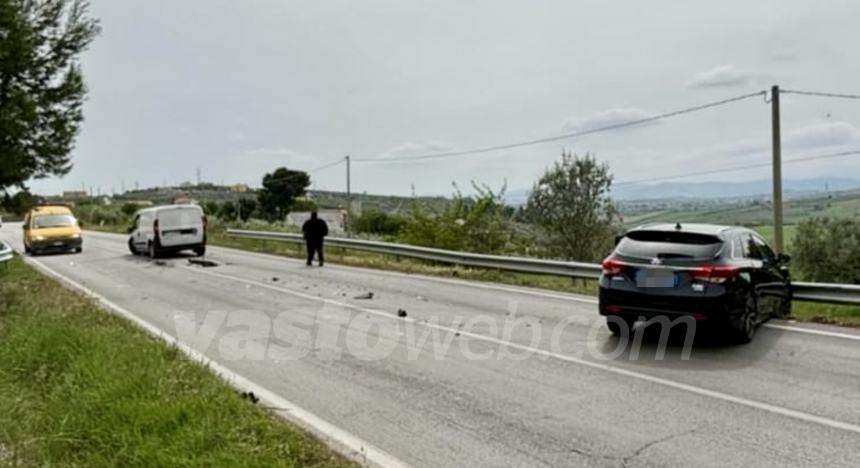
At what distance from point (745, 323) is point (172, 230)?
2066 centimetres

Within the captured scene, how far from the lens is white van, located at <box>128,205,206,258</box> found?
24438mm

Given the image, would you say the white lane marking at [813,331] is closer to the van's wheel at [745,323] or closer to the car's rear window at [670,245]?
the van's wheel at [745,323]

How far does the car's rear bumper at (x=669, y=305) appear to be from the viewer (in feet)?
26.8

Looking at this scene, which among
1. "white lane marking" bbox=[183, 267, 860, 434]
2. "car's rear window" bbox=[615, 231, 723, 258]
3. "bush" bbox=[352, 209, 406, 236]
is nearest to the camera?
"white lane marking" bbox=[183, 267, 860, 434]

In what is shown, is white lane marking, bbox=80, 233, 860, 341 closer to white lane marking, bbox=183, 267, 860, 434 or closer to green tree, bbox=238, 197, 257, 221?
white lane marking, bbox=183, 267, 860, 434

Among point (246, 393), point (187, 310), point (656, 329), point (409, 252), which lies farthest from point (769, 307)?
point (409, 252)

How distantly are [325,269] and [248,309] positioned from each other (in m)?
7.42

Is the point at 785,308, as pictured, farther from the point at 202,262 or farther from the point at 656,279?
the point at 202,262

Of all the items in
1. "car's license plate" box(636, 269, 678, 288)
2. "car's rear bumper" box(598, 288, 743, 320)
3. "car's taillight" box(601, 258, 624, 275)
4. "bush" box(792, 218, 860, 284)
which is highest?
"car's taillight" box(601, 258, 624, 275)

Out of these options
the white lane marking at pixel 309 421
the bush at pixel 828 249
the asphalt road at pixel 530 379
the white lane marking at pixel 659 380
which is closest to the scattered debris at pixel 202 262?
the asphalt road at pixel 530 379

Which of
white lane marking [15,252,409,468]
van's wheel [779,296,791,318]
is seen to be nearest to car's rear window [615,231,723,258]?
van's wheel [779,296,791,318]

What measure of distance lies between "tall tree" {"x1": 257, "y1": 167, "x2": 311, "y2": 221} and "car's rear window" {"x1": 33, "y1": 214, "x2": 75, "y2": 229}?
57.5 meters

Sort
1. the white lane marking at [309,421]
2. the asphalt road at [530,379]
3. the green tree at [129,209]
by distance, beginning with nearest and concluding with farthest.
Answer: the white lane marking at [309,421]
the asphalt road at [530,379]
the green tree at [129,209]

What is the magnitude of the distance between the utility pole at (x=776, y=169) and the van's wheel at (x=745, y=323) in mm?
10062
